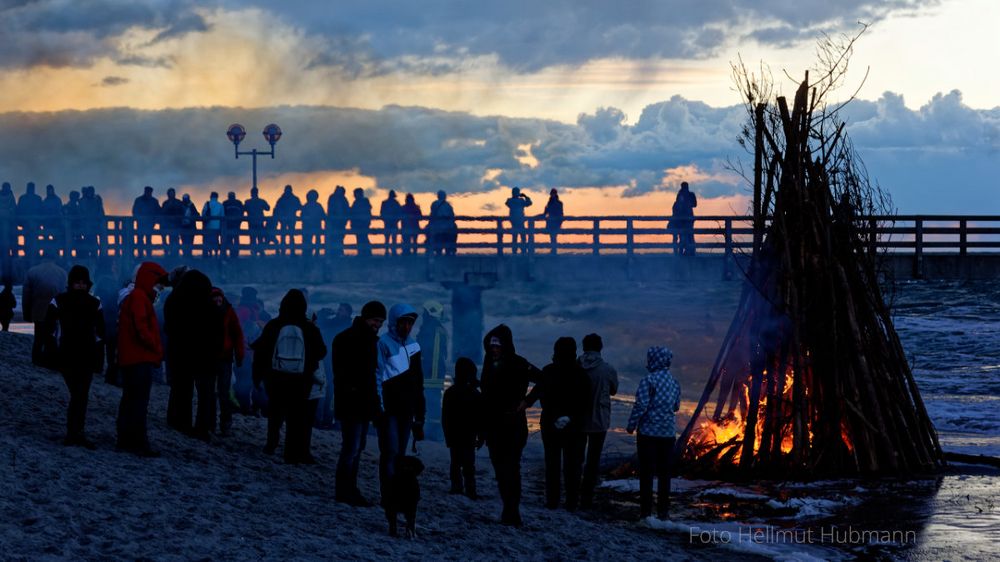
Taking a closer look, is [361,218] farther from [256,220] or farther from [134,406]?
[134,406]

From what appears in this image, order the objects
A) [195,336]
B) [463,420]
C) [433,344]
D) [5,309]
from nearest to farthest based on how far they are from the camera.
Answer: [463,420], [195,336], [433,344], [5,309]

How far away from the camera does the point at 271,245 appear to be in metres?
28.3

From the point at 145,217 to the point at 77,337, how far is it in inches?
725

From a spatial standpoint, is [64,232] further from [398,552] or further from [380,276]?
[398,552]

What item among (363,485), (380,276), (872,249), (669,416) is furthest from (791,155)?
(380,276)

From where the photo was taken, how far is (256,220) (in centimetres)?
2812

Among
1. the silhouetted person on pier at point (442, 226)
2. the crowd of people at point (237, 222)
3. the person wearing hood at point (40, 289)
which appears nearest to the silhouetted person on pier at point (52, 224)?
the crowd of people at point (237, 222)

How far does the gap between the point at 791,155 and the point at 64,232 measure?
18.5 m

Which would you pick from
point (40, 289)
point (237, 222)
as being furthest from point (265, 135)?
point (40, 289)

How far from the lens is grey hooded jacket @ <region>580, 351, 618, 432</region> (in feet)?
34.7

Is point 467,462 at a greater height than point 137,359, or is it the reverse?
point 137,359

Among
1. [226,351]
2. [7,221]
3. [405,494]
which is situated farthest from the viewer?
[7,221]

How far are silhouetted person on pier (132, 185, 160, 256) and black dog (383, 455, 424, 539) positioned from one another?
67.3 ft

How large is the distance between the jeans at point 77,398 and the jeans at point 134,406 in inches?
11.2
